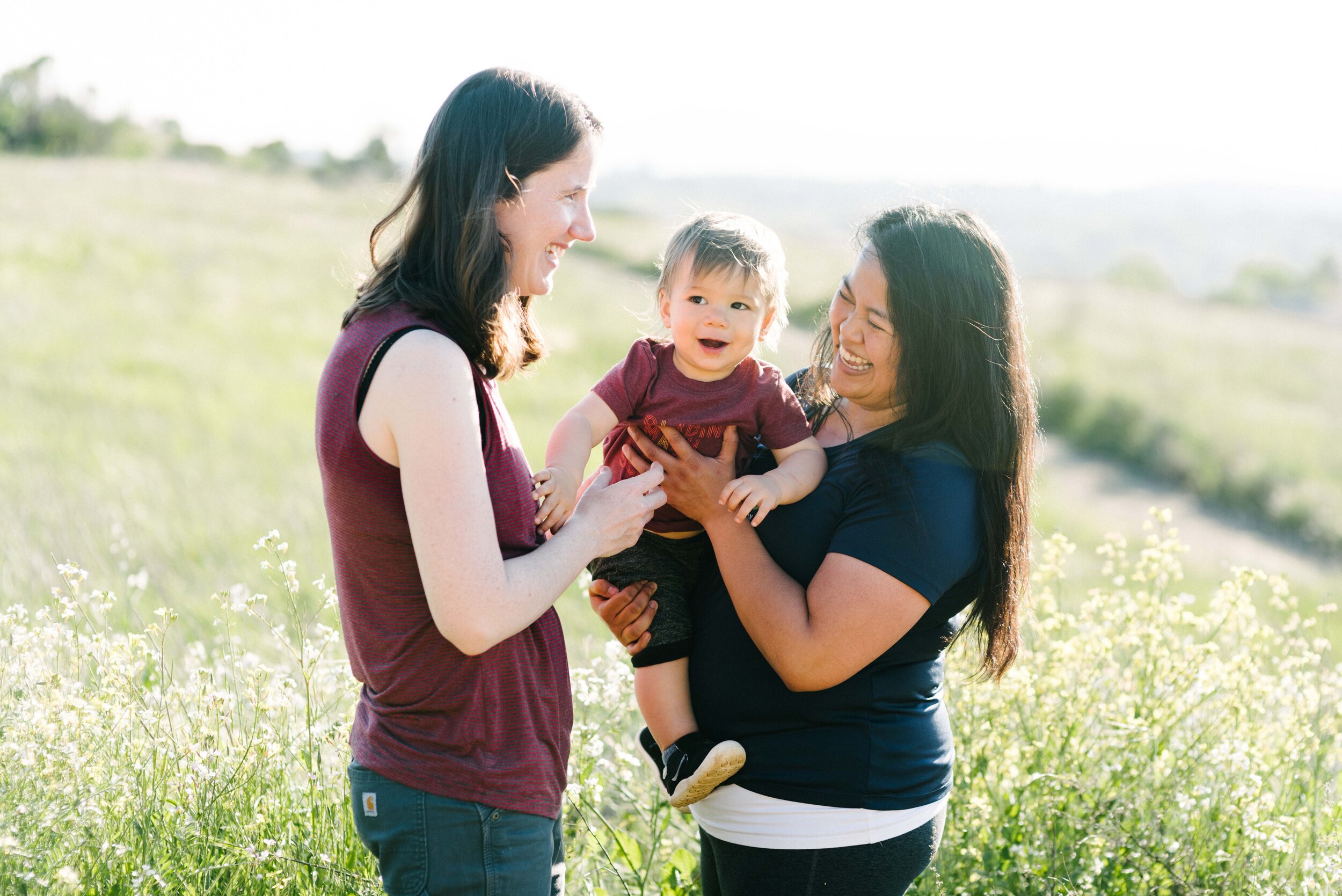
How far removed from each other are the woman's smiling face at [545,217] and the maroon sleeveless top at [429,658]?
0.28 meters

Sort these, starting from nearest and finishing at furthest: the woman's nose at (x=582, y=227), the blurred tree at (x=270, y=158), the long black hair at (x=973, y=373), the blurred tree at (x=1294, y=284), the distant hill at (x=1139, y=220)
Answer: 1. the woman's nose at (x=582, y=227)
2. the long black hair at (x=973, y=373)
3. the blurred tree at (x=270, y=158)
4. the blurred tree at (x=1294, y=284)
5. the distant hill at (x=1139, y=220)

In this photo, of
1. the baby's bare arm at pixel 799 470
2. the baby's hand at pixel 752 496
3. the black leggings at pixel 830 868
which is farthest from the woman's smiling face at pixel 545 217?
the black leggings at pixel 830 868

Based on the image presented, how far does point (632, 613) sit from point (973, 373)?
1.11m

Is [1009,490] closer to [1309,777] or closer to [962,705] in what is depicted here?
[962,705]

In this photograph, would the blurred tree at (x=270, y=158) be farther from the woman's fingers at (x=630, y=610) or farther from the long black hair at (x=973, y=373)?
the long black hair at (x=973, y=373)

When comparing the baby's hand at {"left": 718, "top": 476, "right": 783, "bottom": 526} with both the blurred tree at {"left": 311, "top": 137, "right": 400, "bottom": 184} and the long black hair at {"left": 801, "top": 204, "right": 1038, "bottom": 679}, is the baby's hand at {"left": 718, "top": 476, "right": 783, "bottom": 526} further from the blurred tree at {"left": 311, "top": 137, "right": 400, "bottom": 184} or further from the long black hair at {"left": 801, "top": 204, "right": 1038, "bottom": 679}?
the blurred tree at {"left": 311, "top": 137, "right": 400, "bottom": 184}

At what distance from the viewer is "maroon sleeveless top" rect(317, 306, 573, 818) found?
6.23 feet

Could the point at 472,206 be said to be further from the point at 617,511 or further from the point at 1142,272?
the point at 1142,272

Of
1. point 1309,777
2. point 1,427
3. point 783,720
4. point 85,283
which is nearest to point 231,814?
point 783,720

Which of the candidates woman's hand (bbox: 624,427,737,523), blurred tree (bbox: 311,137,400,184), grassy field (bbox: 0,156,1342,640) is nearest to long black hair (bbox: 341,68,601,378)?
grassy field (bbox: 0,156,1342,640)

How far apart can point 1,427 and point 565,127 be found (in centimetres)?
1059

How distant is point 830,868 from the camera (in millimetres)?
2410

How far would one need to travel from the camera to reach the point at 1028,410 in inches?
106

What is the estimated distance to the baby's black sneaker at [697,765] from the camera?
2441 millimetres
